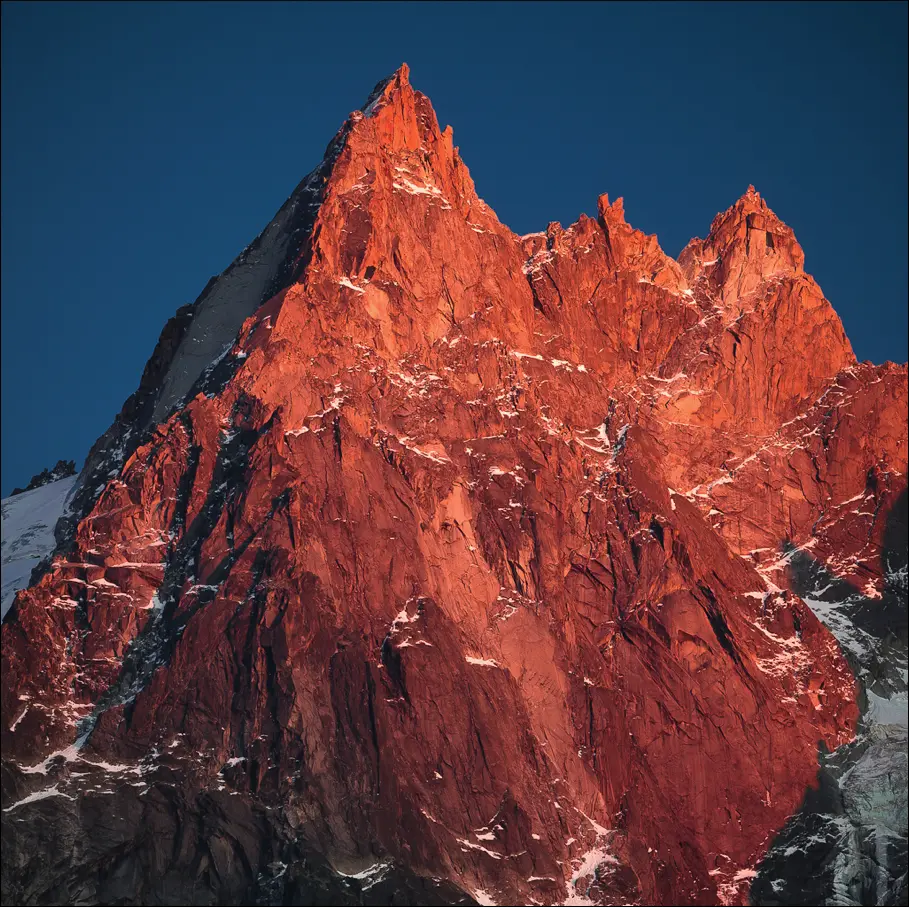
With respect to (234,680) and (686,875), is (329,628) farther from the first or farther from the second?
(686,875)

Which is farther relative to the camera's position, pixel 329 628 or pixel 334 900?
pixel 329 628

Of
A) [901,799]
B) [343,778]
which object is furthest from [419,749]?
[901,799]

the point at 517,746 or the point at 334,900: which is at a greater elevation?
the point at 517,746

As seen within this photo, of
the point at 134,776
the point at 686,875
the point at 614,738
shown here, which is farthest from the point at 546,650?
the point at 134,776

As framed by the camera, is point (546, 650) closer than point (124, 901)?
No

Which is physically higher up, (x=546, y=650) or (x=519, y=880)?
(x=546, y=650)

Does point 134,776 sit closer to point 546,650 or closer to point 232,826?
point 232,826

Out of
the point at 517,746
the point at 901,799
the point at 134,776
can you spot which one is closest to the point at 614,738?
the point at 517,746
